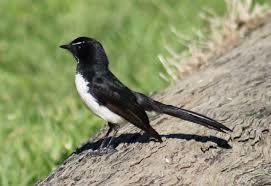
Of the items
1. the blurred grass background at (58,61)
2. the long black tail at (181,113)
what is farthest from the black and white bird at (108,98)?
the blurred grass background at (58,61)

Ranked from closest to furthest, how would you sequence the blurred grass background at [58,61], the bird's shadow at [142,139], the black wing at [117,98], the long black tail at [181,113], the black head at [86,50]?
the long black tail at [181,113]
the bird's shadow at [142,139]
the black wing at [117,98]
the black head at [86,50]
the blurred grass background at [58,61]

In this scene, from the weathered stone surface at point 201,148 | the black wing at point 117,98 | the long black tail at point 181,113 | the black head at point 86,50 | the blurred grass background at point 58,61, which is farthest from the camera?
the blurred grass background at point 58,61

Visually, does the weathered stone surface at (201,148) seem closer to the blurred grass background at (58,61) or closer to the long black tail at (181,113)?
the long black tail at (181,113)

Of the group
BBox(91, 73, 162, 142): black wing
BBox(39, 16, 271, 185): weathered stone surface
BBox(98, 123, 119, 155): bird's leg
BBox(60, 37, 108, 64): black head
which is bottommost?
BBox(39, 16, 271, 185): weathered stone surface

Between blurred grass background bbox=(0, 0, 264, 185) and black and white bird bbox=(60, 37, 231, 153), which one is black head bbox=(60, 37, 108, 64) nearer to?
black and white bird bbox=(60, 37, 231, 153)

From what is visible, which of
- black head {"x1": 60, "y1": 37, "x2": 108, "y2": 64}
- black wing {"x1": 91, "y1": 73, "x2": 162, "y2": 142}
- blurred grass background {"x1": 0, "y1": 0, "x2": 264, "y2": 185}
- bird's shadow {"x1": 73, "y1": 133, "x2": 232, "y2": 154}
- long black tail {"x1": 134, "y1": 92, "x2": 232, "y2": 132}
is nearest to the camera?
long black tail {"x1": 134, "y1": 92, "x2": 232, "y2": 132}

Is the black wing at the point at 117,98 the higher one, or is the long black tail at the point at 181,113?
the black wing at the point at 117,98

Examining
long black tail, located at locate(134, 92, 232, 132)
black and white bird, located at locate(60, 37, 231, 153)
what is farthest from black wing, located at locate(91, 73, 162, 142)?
long black tail, located at locate(134, 92, 232, 132)
